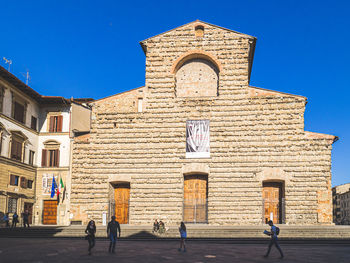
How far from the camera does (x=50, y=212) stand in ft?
94.2

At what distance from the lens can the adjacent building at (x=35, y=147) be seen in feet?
84.3

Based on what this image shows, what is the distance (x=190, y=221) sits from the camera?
73.2 feet

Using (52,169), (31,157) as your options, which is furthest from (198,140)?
(31,157)

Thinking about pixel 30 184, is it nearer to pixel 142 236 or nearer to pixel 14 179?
pixel 14 179

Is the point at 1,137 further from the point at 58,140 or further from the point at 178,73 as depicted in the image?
the point at 178,73

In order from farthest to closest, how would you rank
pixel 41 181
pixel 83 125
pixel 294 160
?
1. pixel 83 125
2. pixel 41 181
3. pixel 294 160

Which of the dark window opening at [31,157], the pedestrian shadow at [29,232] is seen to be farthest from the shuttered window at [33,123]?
the pedestrian shadow at [29,232]

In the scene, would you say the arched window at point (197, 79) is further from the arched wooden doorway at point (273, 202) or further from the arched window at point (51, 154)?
the arched window at point (51, 154)

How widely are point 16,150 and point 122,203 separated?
28.9 feet

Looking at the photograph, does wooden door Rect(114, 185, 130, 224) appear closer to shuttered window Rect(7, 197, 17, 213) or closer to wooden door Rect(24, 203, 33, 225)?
shuttered window Rect(7, 197, 17, 213)

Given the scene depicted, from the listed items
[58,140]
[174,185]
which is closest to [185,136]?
[174,185]

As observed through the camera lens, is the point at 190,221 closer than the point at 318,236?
No

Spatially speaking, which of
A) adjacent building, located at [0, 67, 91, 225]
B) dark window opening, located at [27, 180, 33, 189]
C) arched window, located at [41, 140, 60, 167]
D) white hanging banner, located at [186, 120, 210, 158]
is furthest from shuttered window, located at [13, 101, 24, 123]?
white hanging banner, located at [186, 120, 210, 158]

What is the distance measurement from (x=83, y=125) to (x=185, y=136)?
11548mm
